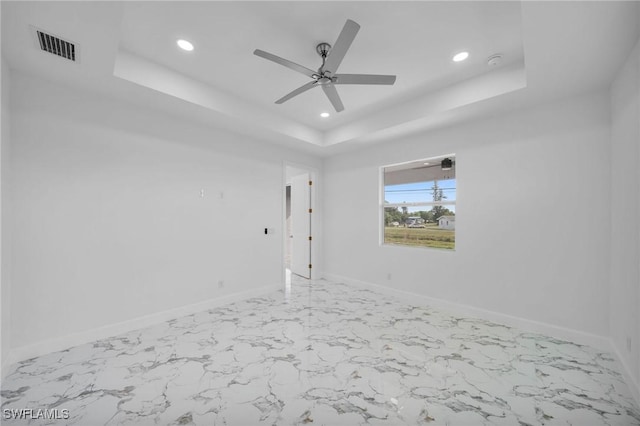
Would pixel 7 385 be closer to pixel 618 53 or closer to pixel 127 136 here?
pixel 127 136

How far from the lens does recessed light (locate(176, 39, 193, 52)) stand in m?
2.35

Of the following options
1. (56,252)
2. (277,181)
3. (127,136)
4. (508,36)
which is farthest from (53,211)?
(508,36)

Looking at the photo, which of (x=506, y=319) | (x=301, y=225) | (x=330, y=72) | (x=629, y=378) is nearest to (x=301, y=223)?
(x=301, y=225)

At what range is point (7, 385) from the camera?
1.96 m

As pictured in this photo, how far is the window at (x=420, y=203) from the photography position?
3803 mm

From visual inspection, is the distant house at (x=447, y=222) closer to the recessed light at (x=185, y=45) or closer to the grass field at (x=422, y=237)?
the grass field at (x=422, y=237)

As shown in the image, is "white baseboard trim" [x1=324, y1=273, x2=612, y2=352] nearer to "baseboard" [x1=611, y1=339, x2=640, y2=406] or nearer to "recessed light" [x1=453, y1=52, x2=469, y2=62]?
"baseboard" [x1=611, y1=339, x2=640, y2=406]

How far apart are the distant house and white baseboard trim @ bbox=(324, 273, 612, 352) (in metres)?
1.05

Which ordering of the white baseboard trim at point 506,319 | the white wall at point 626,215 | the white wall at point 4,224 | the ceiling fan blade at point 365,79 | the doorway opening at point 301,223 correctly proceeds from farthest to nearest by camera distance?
the doorway opening at point 301,223, the white baseboard trim at point 506,319, the ceiling fan blade at point 365,79, the white wall at point 4,224, the white wall at point 626,215

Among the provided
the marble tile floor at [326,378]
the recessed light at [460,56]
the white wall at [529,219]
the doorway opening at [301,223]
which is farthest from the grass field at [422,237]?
the recessed light at [460,56]

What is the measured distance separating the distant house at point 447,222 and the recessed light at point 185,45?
146 inches

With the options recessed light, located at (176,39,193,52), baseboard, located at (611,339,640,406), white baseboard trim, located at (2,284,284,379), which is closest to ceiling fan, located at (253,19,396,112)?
recessed light, located at (176,39,193,52)

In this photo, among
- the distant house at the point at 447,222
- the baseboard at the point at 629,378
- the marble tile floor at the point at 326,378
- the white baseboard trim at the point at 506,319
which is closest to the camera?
the marble tile floor at the point at 326,378

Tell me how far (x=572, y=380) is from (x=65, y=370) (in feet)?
13.5
